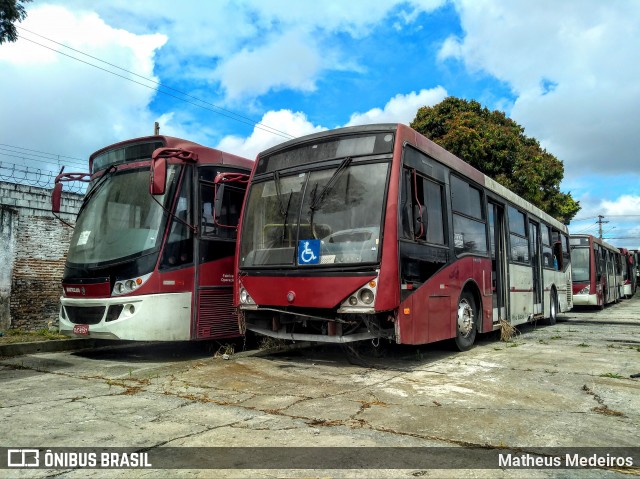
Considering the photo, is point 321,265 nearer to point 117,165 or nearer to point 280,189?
point 280,189

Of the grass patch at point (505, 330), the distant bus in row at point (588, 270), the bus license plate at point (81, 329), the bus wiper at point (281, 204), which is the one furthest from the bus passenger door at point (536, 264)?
the bus license plate at point (81, 329)

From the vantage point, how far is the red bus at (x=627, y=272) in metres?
28.8

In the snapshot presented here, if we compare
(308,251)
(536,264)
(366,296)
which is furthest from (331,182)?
(536,264)

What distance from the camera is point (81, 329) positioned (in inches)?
273

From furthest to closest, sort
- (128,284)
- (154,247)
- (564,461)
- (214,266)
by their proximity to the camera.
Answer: (214,266) < (154,247) < (128,284) < (564,461)

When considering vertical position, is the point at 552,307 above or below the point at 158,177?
below

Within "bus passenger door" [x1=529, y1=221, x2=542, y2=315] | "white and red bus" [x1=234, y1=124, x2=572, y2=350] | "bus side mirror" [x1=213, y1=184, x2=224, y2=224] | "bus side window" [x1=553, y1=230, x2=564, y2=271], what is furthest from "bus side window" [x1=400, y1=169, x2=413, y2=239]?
"bus side window" [x1=553, y1=230, x2=564, y2=271]

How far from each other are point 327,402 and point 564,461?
2082 millimetres

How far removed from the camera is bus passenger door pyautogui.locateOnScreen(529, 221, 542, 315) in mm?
11461

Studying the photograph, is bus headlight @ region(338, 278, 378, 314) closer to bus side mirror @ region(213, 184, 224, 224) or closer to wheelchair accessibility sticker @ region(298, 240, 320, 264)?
wheelchair accessibility sticker @ region(298, 240, 320, 264)

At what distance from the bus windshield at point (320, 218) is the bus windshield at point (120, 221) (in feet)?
4.33

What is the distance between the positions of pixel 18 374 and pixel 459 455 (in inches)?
215

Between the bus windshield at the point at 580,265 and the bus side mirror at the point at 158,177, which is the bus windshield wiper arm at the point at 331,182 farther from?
the bus windshield at the point at 580,265

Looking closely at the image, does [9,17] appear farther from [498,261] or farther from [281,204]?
[498,261]
